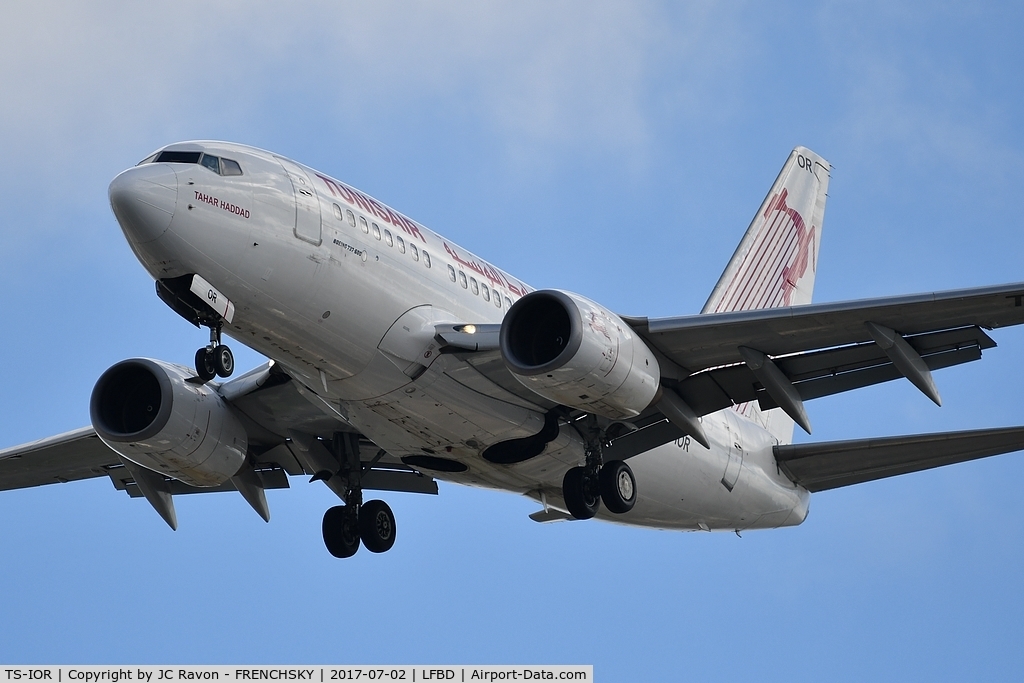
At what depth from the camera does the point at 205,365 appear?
19312 millimetres

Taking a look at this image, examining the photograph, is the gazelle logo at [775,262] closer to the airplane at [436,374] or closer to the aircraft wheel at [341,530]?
the airplane at [436,374]

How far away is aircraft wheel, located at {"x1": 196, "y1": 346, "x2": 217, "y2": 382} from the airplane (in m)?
0.04

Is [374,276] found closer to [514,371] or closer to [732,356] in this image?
[514,371]

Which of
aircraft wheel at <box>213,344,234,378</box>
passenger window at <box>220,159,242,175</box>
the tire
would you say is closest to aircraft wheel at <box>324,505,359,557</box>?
the tire

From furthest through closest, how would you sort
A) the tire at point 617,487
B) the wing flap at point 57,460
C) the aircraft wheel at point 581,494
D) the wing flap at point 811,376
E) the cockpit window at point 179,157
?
the wing flap at point 57,460 < the aircraft wheel at point 581,494 < the tire at point 617,487 < the wing flap at point 811,376 < the cockpit window at point 179,157

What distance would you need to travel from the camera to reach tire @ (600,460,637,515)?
22.5 m

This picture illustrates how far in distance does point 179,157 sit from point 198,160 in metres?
0.28

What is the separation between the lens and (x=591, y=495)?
74.4 feet

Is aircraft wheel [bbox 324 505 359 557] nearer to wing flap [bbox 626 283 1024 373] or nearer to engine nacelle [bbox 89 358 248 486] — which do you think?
engine nacelle [bbox 89 358 248 486]

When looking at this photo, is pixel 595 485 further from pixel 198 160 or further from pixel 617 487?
pixel 198 160

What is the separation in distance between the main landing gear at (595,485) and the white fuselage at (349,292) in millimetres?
456

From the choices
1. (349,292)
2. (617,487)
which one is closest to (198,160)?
(349,292)

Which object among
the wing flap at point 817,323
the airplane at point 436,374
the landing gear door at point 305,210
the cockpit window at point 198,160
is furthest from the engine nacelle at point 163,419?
the wing flap at point 817,323

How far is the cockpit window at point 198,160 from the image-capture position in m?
19.3
